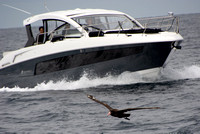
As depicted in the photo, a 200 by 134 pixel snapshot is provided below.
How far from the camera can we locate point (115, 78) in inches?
491

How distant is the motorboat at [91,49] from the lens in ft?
38.7

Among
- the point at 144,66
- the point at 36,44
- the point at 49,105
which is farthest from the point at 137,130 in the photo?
the point at 36,44

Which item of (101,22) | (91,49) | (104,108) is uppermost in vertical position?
(101,22)

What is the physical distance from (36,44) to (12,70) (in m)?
1.29

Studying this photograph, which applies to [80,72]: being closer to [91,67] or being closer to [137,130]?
[91,67]

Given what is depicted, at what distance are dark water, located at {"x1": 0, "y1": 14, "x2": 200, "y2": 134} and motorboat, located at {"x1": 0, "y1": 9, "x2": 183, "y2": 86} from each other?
18.7 inches

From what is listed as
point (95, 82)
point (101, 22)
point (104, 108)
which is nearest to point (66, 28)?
point (101, 22)

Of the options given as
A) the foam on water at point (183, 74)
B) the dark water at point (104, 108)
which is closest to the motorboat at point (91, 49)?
the dark water at point (104, 108)

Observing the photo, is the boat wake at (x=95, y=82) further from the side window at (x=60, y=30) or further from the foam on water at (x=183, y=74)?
the side window at (x=60, y=30)

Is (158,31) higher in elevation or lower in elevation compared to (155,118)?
higher

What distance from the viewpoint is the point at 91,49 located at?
1194 cm

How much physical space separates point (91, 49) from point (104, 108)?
2597 mm

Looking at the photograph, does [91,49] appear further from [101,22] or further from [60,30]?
[101,22]

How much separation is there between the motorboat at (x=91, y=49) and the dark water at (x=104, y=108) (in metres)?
0.47
